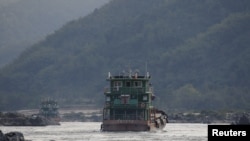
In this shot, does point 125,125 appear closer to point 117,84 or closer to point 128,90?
point 128,90

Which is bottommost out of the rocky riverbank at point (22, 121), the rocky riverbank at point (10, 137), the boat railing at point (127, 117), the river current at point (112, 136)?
the rocky riverbank at point (10, 137)

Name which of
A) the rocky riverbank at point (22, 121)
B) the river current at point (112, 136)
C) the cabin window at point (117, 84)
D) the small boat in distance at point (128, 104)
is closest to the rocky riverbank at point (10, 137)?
the river current at point (112, 136)

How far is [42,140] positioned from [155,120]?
146 feet

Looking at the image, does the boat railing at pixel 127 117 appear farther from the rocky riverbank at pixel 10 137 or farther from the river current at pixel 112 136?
the rocky riverbank at pixel 10 137

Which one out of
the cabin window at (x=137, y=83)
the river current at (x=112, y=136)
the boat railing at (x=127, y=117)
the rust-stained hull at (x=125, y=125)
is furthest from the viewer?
the cabin window at (x=137, y=83)

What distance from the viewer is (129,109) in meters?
133

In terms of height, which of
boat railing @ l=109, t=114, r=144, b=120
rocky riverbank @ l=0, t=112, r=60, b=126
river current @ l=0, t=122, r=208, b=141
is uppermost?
rocky riverbank @ l=0, t=112, r=60, b=126

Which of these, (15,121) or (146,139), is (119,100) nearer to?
(146,139)

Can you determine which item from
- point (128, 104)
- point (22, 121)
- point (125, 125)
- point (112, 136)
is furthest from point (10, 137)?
point (22, 121)

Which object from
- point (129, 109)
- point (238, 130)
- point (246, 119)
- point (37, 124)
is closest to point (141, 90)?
point (129, 109)

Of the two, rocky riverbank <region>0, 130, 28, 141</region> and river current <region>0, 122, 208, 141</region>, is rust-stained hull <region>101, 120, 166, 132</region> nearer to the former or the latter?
river current <region>0, 122, 208, 141</region>

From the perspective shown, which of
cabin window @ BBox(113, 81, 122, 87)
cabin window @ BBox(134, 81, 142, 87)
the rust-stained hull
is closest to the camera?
the rust-stained hull

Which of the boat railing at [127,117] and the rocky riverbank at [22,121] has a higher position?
the rocky riverbank at [22,121]

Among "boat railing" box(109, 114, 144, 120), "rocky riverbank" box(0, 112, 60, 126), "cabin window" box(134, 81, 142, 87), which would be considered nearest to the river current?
"boat railing" box(109, 114, 144, 120)
